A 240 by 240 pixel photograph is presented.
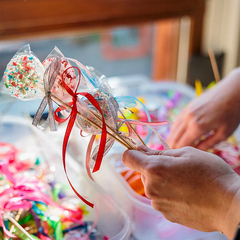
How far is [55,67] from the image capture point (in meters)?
0.41

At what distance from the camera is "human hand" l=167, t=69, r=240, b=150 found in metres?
0.65

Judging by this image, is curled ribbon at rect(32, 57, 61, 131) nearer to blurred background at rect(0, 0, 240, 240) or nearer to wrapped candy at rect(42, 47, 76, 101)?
wrapped candy at rect(42, 47, 76, 101)

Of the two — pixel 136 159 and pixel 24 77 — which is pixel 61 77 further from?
pixel 136 159

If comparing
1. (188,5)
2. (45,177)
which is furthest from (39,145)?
(188,5)

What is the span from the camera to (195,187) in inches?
15.5

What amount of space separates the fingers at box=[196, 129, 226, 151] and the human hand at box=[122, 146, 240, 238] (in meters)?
0.27

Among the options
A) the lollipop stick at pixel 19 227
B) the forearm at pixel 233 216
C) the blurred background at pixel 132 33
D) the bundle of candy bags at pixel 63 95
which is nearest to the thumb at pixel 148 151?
the bundle of candy bags at pixel 63 95

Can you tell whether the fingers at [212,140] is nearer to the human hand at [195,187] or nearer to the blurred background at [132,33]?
the human hand at [195,187]

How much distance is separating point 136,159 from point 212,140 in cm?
33

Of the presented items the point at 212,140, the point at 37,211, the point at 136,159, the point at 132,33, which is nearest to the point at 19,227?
the point at 37,211

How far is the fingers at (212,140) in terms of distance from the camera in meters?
0.66

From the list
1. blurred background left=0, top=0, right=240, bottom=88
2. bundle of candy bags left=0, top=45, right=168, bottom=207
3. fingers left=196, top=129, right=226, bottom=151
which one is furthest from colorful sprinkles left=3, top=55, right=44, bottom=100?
fingers left=196, top=129, right=226, bottom=151

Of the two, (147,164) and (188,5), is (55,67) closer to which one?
(147,164)

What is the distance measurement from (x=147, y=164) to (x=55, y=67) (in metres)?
0.20
